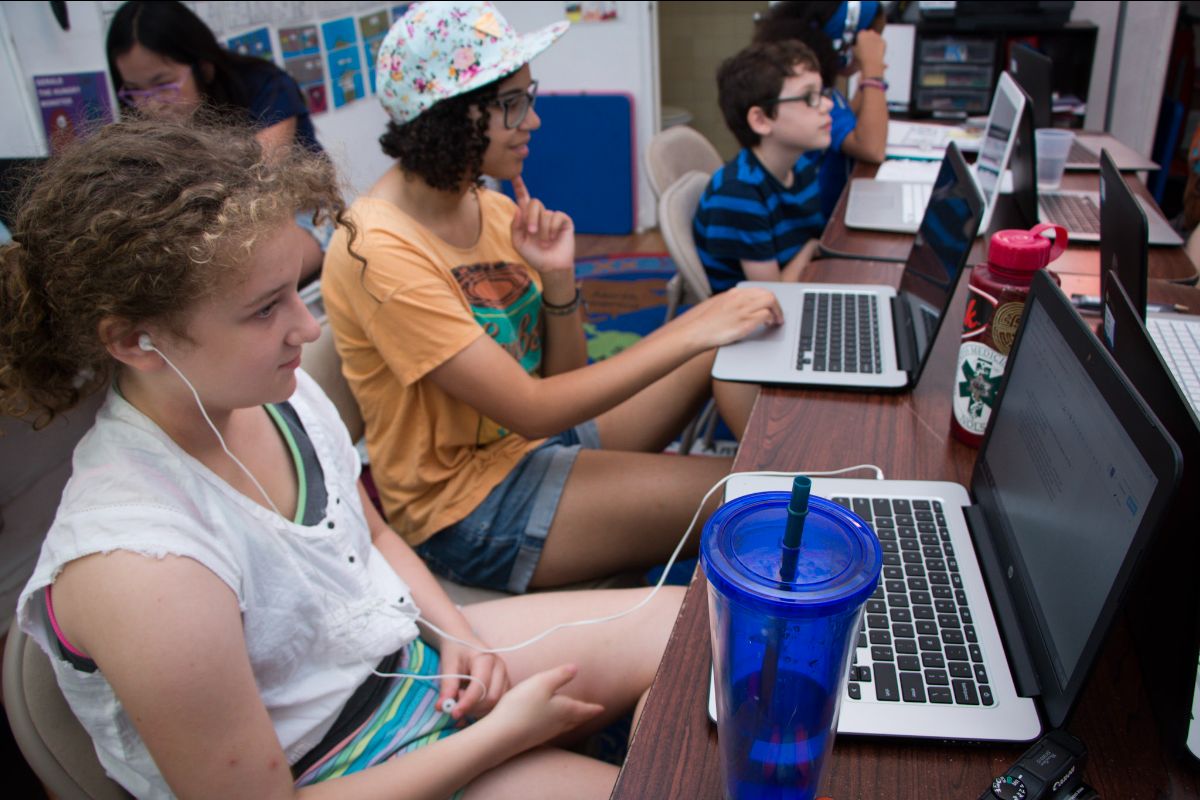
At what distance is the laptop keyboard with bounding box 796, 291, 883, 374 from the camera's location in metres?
1.27

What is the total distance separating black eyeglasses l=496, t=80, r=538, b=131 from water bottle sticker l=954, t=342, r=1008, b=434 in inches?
31.8

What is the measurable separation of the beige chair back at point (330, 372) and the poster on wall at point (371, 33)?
2689 millimetres

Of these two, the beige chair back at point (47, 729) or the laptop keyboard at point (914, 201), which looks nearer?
the beige chair back at point (47, 729)

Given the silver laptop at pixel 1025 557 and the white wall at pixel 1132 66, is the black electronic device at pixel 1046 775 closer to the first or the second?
the silver laptop at pixel 1025 557

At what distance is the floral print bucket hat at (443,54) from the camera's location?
4.45 ft

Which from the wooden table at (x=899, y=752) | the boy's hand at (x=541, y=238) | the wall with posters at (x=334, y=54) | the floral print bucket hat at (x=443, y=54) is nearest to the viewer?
the wooden table at (x=899, y=752)

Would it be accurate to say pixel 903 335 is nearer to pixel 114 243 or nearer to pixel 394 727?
pixel 394 727

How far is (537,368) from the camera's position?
1.63m

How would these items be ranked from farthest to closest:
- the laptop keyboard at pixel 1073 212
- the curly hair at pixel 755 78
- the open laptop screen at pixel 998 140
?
the curly hair at pixel 755 78, the laptop keyboard at pixel 1073 212, the open laptop screen at pixel 998 140

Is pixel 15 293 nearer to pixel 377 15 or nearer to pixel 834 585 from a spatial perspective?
pixel 834 585

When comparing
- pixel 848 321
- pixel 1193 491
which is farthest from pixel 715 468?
pixel 1193 491

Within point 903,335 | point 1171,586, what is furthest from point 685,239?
point 1171,586

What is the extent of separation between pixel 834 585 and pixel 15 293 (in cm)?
74

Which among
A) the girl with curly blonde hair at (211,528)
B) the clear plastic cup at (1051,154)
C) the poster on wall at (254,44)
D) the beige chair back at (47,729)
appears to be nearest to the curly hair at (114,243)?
the girl with curly blonde hair at (211,528)
